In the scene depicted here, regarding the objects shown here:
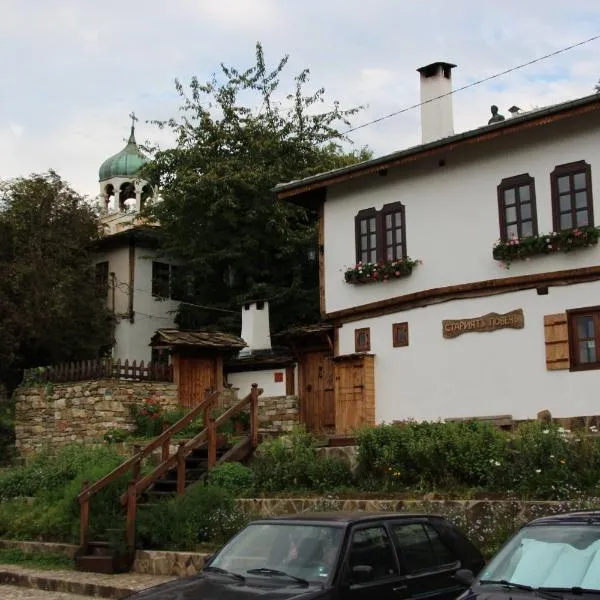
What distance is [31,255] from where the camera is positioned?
1047 inches

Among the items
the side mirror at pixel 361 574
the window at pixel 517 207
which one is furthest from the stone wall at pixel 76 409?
the side mirror at pixel 361 574

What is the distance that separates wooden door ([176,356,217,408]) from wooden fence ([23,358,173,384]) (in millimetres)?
385

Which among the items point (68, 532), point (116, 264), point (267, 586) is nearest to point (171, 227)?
point (116, 264)

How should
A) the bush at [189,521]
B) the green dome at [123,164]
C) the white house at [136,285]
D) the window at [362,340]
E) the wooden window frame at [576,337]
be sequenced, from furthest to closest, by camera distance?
the green dome at [123,164]
the white house at [136,285]
the window at [362,340]
the wooden window frame at [576,337]
the bush at [189,521]

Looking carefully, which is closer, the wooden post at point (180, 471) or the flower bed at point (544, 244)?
the wooden post at point (180, 471)

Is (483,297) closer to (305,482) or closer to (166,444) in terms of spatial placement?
(305,482)

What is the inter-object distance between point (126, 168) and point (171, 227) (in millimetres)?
12865

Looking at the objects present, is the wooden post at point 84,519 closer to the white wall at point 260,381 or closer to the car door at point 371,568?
the car door at point 371,568

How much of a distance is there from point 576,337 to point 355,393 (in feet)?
16.5

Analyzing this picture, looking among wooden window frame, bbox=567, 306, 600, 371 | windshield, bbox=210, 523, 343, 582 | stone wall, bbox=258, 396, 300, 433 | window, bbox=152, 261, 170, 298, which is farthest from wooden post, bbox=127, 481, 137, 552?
window, bbox=152, 261, 170, 298

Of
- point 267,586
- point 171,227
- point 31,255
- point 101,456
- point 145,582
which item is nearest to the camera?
point 267,586

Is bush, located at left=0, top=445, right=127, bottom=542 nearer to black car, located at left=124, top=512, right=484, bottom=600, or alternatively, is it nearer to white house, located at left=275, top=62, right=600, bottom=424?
white house, located at left=275, top=62, right=600, bottom=424

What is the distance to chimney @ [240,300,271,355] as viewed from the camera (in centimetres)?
2414

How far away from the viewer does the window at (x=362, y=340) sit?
62.7 feet
